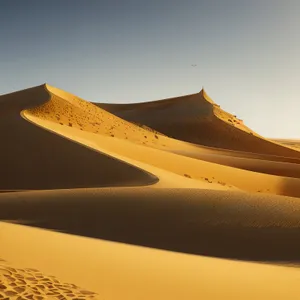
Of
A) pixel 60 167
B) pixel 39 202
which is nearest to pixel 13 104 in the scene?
pixel 60 167

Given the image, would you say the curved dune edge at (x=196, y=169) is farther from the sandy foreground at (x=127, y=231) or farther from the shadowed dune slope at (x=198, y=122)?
the shadowed dune slope at (x=198, y=122)

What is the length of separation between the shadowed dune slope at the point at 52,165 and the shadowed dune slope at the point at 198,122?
3250 cm

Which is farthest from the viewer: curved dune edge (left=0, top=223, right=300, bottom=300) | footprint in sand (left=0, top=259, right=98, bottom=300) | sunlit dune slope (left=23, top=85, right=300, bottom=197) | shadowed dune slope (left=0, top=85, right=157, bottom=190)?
sunlit dune slope (left=23, top=85, right=300, bottom=197)

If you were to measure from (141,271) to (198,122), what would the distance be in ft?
161

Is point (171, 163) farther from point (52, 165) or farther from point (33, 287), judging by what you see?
point (33, 287)

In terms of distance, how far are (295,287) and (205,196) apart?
189 inches

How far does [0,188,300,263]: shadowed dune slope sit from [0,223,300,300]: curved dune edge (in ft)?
3.24

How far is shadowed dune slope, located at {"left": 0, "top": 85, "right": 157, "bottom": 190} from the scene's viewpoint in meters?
14.6

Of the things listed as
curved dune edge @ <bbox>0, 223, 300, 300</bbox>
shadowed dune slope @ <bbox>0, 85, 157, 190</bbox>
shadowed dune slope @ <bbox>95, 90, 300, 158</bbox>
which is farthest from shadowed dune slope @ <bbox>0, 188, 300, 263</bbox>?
shadowed dune slope @ <bbox>95, 90, 300, 158</bbox>

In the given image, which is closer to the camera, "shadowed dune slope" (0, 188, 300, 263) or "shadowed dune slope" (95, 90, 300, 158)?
"shadowed dune slope" (0, 188, 300, 263)

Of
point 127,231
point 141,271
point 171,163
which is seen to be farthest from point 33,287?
point 171,163

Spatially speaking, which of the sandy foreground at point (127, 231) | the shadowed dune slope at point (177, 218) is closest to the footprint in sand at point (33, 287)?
the sandy foreground at point (127, 231)

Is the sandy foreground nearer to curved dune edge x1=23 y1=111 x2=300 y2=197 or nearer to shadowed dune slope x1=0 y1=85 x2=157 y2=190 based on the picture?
shadowed dune slope x1=0 y1=85 x2=157 y2=190

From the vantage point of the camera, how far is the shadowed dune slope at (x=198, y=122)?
49.0 m
